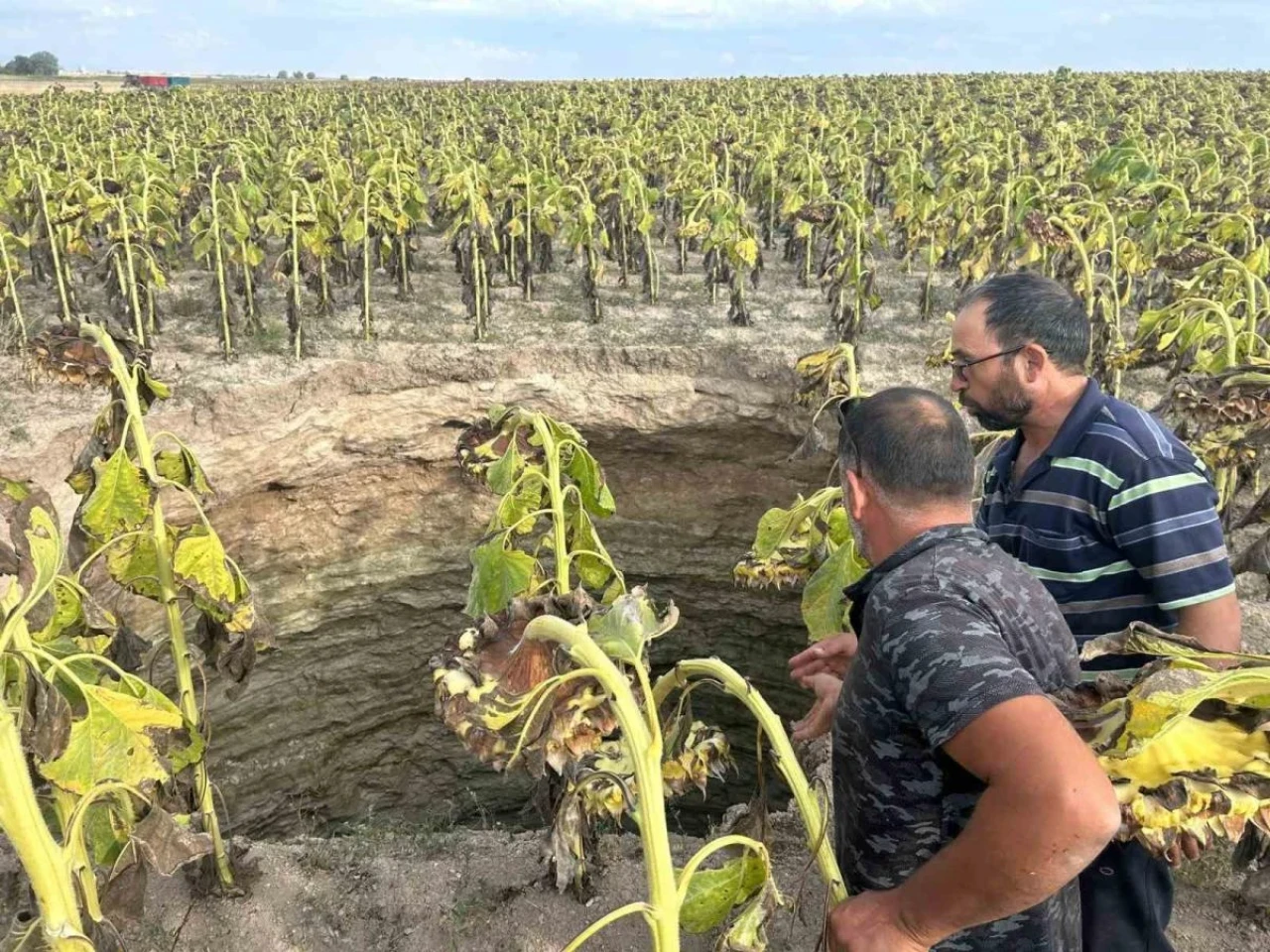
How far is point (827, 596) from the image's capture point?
2.86 m

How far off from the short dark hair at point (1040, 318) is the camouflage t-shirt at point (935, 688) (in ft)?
3.57

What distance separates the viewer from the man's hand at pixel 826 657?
97.5 inches

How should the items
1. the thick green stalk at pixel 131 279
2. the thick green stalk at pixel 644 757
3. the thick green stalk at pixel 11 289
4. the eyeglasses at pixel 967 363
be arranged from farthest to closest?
1. the thick green stalk at pixel 11 289
2. the thick green stalk at pixel 131 279
3. the eyeglasses at pixel 967 363
4. the thick green stalk at pixel 644 757

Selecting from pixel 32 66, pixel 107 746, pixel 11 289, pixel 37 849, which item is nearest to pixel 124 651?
pixel 107 746

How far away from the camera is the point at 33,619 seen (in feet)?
8.25

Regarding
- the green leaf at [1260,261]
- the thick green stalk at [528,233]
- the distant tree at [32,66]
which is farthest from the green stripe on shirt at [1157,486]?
the distant tree at [32,66]

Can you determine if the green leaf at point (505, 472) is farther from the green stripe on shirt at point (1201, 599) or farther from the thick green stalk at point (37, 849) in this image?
the green stripe on shirt at point (1201, 599)

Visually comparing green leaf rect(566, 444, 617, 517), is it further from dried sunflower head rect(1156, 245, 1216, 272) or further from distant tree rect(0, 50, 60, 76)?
distant tree rect(0, 50, 60, 76)

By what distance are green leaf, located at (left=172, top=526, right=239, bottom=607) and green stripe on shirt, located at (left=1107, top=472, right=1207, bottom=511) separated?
2805mm

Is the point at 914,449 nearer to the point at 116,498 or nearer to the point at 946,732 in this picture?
the point at 946,732

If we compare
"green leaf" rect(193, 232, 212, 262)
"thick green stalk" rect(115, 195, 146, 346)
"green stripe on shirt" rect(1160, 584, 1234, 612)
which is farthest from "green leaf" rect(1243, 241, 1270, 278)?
"green leaf" rect(193, 232, 212, 262)

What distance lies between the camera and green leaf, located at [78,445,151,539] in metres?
2.85

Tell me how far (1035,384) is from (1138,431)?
32 centimetres

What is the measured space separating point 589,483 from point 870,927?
1.81 meters
